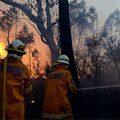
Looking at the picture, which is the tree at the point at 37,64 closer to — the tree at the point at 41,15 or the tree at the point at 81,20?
the tree at the point at 41,15

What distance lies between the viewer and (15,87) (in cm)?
277

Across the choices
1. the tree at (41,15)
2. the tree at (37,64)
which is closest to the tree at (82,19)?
the tree at (41,15)

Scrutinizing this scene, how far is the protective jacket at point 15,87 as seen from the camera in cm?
266

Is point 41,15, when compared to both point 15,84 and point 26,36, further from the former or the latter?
point 15,84

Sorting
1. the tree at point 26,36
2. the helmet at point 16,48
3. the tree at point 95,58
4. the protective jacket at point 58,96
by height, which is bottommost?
the protective jacket at point 58,96

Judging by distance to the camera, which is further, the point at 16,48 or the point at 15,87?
the point at 16,48

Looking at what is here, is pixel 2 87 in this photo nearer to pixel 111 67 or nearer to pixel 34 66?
pixel 111 67

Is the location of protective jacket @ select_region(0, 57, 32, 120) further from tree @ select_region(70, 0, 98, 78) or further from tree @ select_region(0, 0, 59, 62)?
tree @ select_region(70, 0, 98, 78)

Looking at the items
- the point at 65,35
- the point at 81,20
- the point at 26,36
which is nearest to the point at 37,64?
the point at 26,36

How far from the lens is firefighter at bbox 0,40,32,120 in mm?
2667

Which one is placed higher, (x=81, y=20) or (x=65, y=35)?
(x=81, y=20)

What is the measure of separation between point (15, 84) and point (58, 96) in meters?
0.80

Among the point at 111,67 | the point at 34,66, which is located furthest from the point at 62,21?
the point at 34,66

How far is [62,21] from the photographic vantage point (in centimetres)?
499
